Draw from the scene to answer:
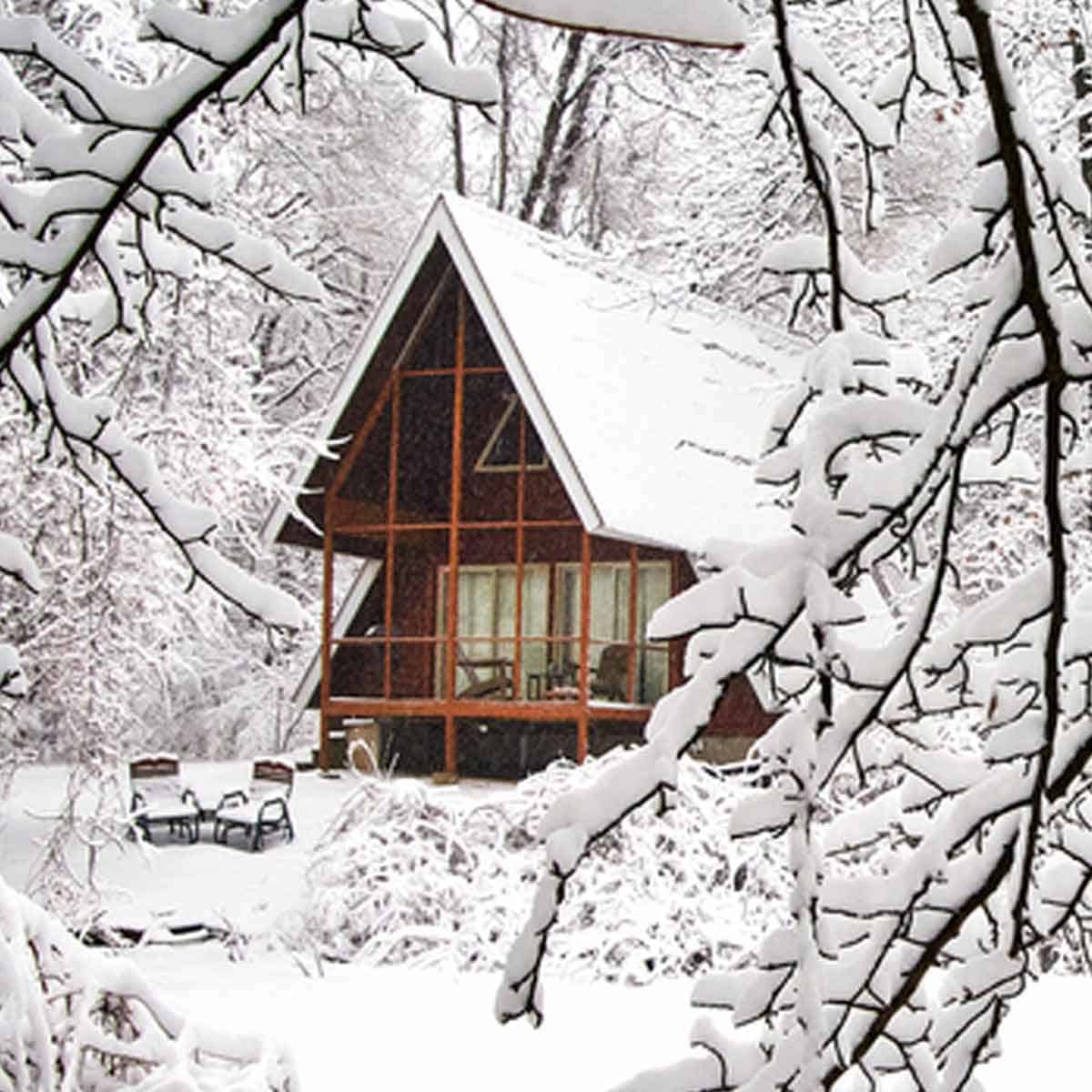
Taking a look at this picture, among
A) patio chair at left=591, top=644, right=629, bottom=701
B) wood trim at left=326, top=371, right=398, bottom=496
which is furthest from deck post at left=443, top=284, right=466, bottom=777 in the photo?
patio chair at left=591, top=644, right=629, bottom=701

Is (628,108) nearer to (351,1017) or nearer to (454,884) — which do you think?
(454,884)

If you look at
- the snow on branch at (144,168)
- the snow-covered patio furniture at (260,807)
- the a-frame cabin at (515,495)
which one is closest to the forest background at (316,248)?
the snow on branch at (144,168)

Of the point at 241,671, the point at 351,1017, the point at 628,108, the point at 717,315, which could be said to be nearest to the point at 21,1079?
the point at 351,1017

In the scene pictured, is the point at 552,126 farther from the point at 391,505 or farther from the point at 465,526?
the point at 465,526

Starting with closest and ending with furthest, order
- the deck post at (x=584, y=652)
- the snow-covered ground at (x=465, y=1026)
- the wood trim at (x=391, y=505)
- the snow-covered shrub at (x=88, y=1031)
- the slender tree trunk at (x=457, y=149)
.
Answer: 1. the snow-covered shrub at (x=88, y=1031)
2. the snow-covered ground at (x=465, y=1026)
3. the deck post at (x=584, y=652)
4. the wood trim at (x=391, y=505)
5. the slender tree trunk at (x=457, y=149)

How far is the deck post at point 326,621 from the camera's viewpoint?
54.4ft

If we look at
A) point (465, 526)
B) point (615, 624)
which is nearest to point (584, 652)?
point (465, 526)

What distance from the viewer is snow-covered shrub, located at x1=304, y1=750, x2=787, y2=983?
A: 9.61 metres

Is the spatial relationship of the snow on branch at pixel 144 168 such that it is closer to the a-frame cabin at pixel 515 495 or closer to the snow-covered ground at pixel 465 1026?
the snow-covered ground at pixel 465 1026

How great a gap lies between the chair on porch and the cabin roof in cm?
212

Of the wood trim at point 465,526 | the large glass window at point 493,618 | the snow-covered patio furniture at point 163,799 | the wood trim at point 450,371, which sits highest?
the wood trim at point 450,371

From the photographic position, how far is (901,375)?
193 cm

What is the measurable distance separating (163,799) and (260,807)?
2.01 meters

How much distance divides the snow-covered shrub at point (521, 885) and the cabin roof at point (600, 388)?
4.07 metres
